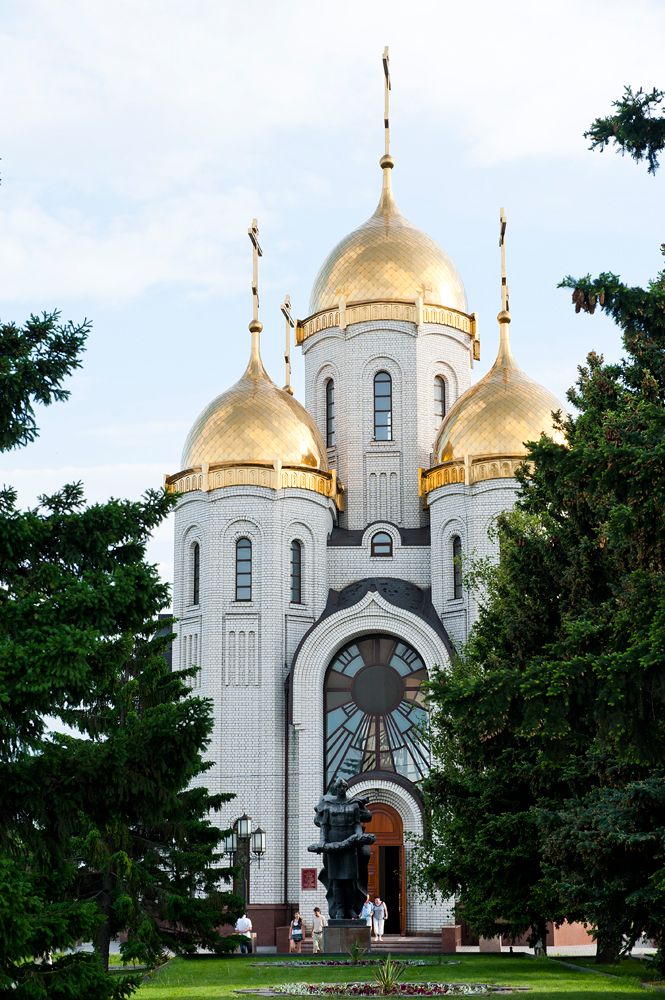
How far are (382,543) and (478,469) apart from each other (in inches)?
143

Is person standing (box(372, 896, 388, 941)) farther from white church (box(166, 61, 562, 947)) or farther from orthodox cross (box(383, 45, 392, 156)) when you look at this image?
orthodox cross (box(383, 45, 392, 156))

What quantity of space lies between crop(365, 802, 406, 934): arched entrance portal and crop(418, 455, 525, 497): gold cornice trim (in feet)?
27.6

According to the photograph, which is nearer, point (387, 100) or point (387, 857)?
point (387, 857)

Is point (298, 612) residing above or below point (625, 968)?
above

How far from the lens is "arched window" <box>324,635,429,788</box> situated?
28.8m

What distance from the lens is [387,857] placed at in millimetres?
28625

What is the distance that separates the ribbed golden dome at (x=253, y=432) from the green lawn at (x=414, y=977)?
14171 mm

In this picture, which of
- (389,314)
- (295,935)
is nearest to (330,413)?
(389,314)

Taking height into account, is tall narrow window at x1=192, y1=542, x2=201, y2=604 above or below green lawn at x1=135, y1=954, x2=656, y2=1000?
above

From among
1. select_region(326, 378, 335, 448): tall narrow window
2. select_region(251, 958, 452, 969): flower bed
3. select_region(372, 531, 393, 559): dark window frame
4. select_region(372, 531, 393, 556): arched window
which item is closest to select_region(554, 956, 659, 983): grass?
select_region(251, 958, 452, 969): flower bed

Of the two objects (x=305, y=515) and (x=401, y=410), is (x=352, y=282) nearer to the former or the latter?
(x=401, y=410)

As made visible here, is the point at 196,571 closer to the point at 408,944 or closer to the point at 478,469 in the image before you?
the point at 478,469

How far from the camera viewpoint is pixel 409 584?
31234 millimetres

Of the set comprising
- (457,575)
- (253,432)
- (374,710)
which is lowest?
(374,710)
